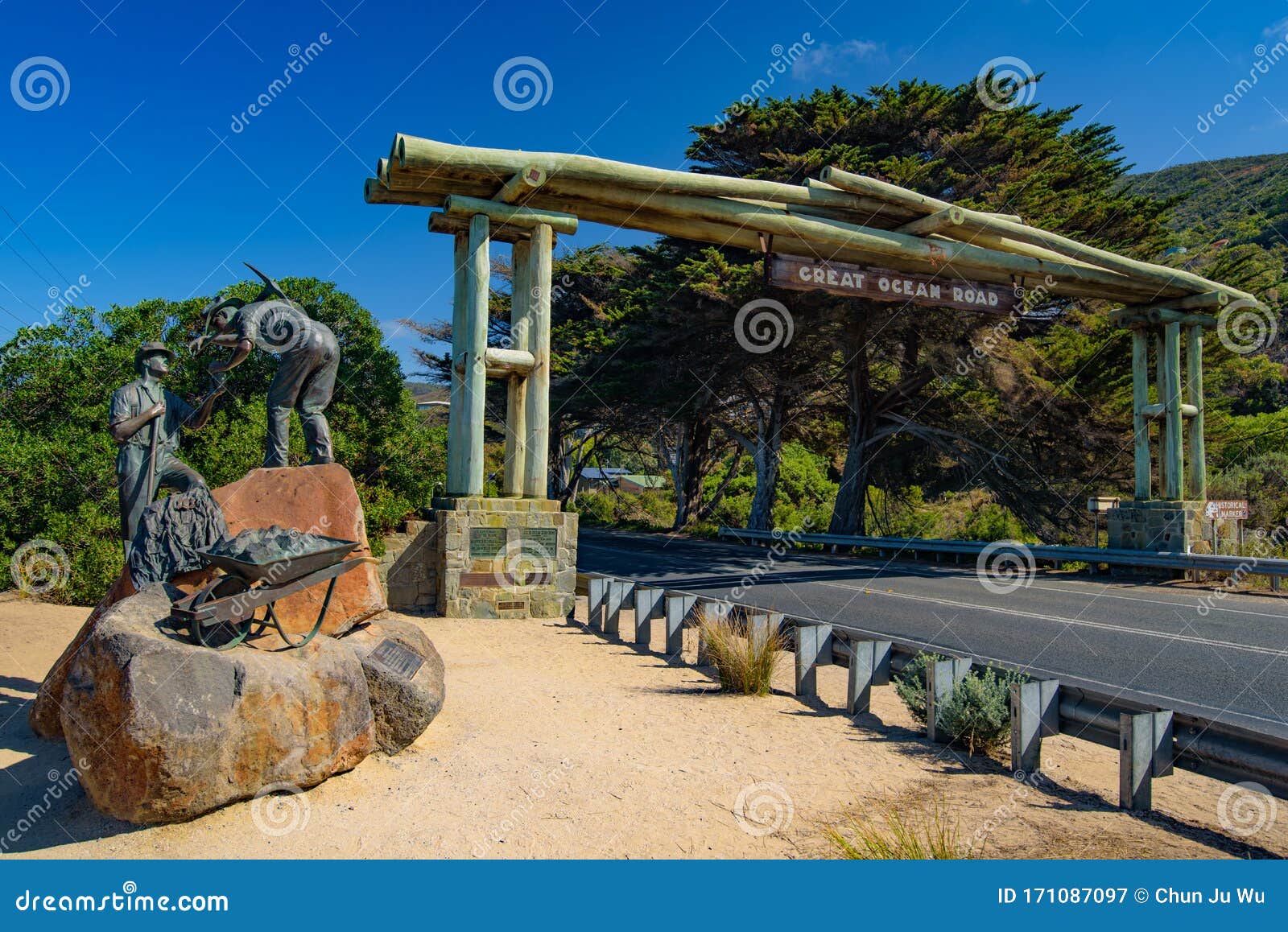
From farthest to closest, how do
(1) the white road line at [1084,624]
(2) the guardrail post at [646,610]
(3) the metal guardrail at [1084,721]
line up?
(2) the guardrail post at [646,610], (1) the white road line at [1084,624], (3) the metal guardrail at [1084,721]

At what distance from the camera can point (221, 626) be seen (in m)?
4.91

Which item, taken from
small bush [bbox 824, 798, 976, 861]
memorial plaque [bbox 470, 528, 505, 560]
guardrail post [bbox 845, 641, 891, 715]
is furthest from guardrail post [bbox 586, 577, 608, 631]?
small bush [bbox 824, 798, 976, 861]

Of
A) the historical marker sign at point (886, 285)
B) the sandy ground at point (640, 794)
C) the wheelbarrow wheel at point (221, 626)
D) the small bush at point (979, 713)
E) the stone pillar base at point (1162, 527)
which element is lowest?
the sandy ground at point (640, 794)

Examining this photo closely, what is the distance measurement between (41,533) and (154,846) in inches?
351

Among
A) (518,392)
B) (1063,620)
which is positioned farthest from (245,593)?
(1063,620)

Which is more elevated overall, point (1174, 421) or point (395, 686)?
point (1174, 421)

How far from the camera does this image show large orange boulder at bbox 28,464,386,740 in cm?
559

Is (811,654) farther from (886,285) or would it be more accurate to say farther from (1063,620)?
(886,285)

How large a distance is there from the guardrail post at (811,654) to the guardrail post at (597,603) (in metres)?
3.62

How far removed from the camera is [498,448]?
109 feet

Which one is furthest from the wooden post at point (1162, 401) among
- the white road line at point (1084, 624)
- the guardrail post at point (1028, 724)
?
the guardrail post at point (1028, 724)

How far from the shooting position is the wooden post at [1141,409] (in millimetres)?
17031

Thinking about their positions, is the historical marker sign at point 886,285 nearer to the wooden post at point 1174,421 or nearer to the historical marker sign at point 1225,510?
the wooden post at point 1174,421

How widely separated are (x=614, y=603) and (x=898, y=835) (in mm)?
6700
